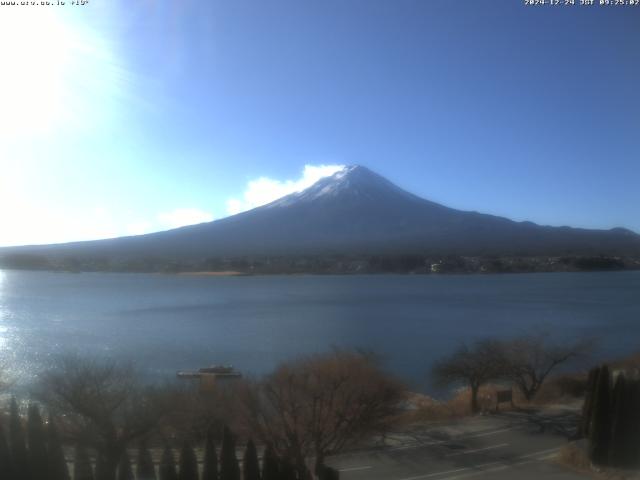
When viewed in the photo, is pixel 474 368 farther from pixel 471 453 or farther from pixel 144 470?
pixel 144 470

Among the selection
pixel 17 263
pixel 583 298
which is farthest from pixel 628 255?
pixel 17 263

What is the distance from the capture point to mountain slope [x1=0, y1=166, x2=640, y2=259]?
41656mm

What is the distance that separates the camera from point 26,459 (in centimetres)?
358

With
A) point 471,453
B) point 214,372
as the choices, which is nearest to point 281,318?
point 214,372

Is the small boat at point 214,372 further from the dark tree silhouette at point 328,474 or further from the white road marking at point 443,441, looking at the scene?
the dark tree silhouette at point 328,474

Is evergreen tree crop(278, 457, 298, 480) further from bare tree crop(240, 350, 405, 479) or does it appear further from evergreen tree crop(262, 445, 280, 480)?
bare tree crop(240, 350, 405, 479)

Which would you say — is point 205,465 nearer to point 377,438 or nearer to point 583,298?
point 377,438

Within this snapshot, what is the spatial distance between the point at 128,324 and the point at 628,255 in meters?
35.6

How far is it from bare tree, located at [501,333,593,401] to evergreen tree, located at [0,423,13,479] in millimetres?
6493

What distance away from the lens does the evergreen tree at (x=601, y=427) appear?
4.67 m

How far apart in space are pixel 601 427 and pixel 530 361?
174 inches

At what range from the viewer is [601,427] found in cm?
470

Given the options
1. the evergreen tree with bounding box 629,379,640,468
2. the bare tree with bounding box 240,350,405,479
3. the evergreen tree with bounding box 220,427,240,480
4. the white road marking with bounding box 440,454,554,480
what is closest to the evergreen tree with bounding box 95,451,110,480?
the evergreen tree with bounding box 220,427,240,480

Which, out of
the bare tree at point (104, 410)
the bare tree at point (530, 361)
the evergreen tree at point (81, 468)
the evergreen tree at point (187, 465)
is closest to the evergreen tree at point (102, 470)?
the bare tree at point (104, 410)
